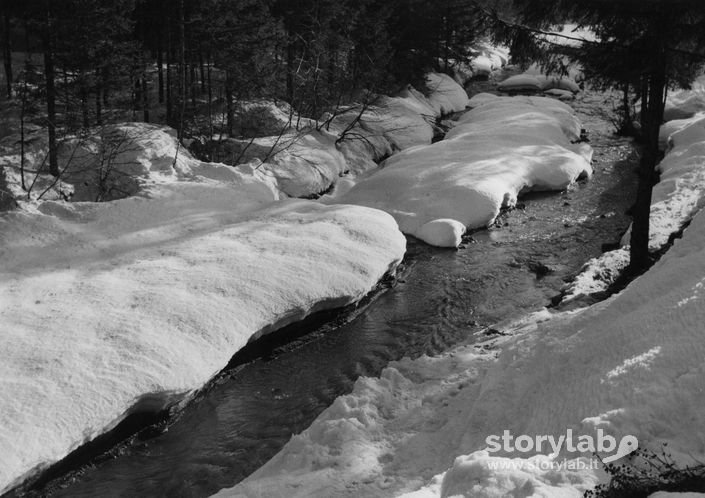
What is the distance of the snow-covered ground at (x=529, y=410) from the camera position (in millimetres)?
5090

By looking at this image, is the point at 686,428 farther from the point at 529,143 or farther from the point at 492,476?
the point at 529,143

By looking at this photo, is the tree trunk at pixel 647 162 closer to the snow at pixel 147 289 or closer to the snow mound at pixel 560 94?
the snow at pixel 147 289

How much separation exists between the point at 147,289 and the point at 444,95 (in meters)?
25.2

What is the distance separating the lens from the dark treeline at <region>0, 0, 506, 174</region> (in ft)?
53.1

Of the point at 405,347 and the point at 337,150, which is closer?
the point at 405,347

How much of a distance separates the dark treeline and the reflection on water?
620 cm

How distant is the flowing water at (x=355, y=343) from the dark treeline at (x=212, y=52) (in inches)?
239

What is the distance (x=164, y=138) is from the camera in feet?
57.7

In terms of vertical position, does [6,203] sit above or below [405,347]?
above

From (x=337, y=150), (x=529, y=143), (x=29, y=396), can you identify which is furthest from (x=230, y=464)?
(x=529, y=143)

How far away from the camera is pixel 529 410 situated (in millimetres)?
6562

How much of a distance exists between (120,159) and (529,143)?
13.1 m

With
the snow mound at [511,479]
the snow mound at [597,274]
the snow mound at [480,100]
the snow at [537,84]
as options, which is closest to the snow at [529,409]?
the snow mound at [511,479]

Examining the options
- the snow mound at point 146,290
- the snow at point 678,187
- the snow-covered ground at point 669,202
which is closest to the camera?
the snow mound at point 146,290
